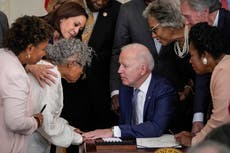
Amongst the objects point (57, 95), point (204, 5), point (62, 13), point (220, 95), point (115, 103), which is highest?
point (204, 5)

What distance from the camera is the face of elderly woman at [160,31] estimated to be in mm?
3217

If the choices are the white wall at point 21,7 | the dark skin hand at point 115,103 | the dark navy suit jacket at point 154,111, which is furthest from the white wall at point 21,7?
the dark navy suit jacket at point 154,111

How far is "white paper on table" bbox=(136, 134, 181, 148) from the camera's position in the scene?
2704 mm

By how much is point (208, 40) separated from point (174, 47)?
0.72m

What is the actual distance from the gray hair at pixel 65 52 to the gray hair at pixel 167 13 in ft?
1.71

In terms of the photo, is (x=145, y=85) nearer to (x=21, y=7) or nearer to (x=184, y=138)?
(x=184, y=138)

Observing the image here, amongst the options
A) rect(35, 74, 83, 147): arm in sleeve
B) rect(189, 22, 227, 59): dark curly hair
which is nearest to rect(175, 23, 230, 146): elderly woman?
rect(189, 22, 227, 59): dark curly hair

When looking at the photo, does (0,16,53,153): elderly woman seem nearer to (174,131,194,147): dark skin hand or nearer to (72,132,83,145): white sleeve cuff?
(72,132,83,145): white sleeve cuff

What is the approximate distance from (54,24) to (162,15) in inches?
28.9

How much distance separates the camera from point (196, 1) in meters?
2.82

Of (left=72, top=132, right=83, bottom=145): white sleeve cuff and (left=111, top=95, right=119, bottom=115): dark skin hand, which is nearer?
(left=72, top=132, right=83, bottom=145): white sleeve cuff

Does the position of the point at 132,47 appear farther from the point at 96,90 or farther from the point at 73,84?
the point at 96,90

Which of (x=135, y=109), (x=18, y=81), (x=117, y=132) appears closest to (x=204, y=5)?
(x=135, y=109)

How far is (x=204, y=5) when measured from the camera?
281cm
